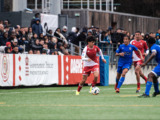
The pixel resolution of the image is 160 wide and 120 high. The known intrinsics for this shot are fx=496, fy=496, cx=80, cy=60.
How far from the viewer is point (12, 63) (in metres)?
24.2

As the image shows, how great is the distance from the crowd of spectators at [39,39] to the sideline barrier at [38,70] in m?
0.52

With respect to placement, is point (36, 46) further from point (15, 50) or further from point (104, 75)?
point (104, 75)

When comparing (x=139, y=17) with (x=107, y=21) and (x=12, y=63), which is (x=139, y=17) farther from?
(x=12, y=63)

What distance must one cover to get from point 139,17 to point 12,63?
2137cm

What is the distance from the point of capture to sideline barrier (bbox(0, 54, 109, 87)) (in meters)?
23.9

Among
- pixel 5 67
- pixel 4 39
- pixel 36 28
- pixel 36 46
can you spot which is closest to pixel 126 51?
pixel 5 67

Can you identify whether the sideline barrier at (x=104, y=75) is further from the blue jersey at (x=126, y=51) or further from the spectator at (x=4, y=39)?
the blue jersey at (x=126, y=51)

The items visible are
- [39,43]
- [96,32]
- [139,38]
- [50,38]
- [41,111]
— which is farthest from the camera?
[96,32]

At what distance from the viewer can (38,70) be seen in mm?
25734

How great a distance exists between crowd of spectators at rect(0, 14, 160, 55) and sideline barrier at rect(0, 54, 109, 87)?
0.52 meters

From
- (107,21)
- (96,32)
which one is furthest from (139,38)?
(107,21)

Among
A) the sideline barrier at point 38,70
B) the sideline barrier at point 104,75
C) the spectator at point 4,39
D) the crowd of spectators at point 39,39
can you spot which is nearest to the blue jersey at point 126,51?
the crowd of spectators at point 39,39

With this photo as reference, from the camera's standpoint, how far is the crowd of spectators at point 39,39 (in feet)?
80.3

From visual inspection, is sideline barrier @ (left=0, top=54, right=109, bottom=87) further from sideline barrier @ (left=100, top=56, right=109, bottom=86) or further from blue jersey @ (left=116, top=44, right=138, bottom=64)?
blue jersey @ (left=116, top=44, right=138, bottom=64)
